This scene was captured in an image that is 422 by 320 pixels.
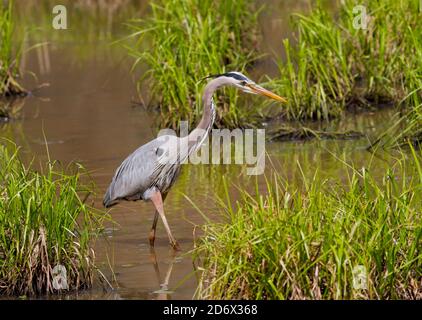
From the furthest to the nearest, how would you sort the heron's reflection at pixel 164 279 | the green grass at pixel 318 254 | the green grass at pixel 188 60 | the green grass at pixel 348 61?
the green grass at pixel 348 61, the green grass at pixel 188 60, the heron's reflection at pixel 164 279, the green grass at pixel 318 254

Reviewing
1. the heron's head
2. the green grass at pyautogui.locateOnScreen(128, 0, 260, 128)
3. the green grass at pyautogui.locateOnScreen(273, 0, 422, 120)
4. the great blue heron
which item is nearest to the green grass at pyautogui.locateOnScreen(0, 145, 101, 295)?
the great blue heron

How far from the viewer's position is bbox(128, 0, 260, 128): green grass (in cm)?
1269

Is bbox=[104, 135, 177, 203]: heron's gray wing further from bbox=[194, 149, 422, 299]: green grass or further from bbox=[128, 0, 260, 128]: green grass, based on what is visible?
bbox=[128, 0, 260, 128]: green grass

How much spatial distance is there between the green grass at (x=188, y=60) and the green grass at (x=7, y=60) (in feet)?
6.43

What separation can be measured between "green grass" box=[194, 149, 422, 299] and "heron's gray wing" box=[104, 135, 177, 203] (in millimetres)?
2444

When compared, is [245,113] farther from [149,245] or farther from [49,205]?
[49,205]

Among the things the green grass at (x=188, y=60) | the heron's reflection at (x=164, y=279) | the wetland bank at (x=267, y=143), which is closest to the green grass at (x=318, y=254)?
the wetland bank at (x=267, y=143)

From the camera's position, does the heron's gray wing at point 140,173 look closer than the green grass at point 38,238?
No

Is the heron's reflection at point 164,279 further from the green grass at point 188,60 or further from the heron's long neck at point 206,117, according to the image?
the green grass at point 188,60

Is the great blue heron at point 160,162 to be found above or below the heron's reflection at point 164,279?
above

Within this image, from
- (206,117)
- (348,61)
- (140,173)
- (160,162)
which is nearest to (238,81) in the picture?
(206,117)

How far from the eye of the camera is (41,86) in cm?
1614

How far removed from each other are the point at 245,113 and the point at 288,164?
1633 millimetres

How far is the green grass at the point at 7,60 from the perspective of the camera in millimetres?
14602
